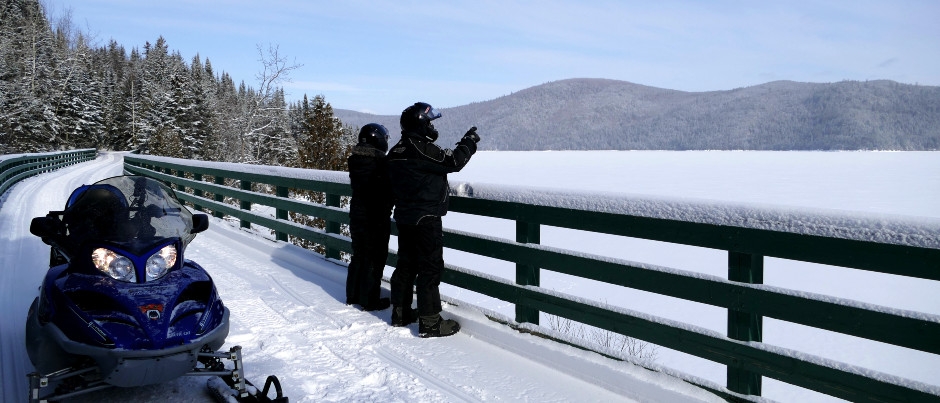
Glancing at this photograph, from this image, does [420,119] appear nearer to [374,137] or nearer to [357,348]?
[374,137]

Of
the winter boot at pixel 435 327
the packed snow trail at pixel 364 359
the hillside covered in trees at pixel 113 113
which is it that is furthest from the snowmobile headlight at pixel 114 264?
the hillside covered in trees at pixel 113 113

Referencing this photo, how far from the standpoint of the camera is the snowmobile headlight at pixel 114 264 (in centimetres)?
343

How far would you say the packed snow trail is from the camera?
4008mm

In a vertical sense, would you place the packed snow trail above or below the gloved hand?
below

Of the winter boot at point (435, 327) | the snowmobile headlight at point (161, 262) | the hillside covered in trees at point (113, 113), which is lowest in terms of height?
the winter boot at point (435, 327)

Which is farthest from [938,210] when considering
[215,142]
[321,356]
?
[215,142]

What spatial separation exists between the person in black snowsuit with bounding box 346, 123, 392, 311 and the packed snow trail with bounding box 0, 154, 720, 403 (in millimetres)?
235

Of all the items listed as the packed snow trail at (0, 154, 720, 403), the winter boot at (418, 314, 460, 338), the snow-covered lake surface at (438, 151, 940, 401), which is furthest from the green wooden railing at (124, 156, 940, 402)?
the winter boot at (418, 314, 460, 338)

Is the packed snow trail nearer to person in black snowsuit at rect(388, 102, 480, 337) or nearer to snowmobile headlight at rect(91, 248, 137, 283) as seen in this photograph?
person in black snowsuit at rect(388, 102, 480, 337)

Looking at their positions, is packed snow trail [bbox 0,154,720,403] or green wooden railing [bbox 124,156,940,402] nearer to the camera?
green wooden railing [bbox 124,156,940,402]

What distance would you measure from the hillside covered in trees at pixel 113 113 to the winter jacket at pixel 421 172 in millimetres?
28106

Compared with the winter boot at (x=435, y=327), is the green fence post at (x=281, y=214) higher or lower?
higher

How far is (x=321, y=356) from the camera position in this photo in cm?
471

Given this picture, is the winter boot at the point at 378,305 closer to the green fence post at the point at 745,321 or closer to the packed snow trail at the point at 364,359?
the packed snow trail at the point at 364,359
